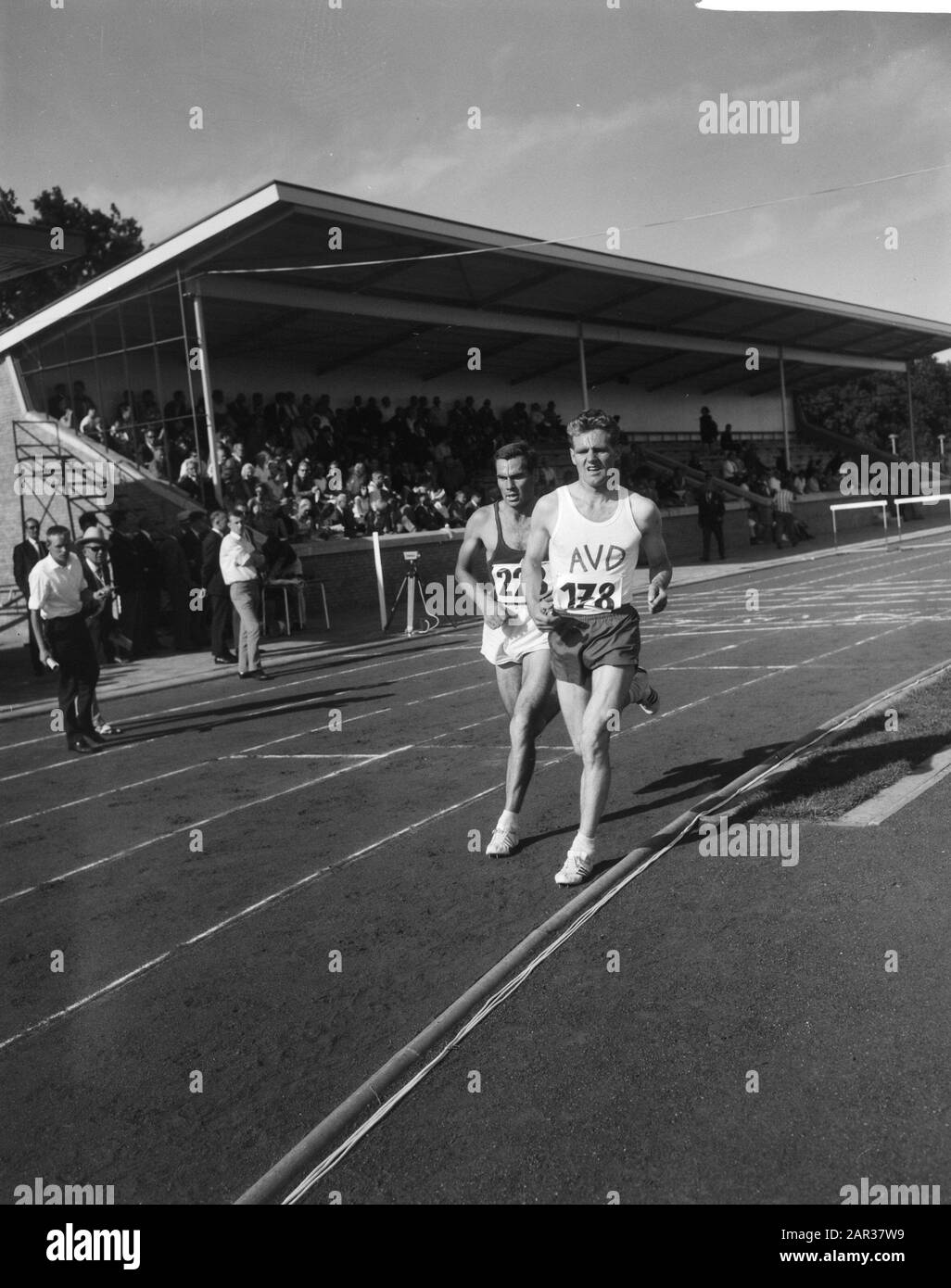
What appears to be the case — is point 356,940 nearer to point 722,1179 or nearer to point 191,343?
point 722,1179

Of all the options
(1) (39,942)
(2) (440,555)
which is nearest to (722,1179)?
(1) (39,942)

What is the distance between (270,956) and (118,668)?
13.0 metres

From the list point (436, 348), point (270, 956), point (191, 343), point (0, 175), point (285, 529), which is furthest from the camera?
point (436, 348)

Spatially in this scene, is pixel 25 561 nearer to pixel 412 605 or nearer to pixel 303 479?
pixel 412 605

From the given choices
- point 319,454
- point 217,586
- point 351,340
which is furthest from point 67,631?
point 351,340

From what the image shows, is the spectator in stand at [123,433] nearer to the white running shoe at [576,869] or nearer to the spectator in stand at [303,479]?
the spectator in stand at [303,479]

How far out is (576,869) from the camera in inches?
219

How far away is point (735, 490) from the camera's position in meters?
38.6

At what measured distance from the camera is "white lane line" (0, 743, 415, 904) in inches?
254

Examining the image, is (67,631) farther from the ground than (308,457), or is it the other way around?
(308,457)

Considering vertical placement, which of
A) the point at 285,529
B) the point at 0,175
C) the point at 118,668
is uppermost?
the point at 0,175

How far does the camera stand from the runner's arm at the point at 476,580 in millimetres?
6480

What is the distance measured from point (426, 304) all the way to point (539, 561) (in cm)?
2613

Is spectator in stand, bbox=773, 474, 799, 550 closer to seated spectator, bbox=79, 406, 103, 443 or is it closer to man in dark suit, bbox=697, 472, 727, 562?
man in dark suit, bbox=697, 472, 727, 562
